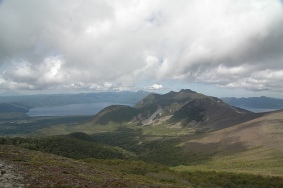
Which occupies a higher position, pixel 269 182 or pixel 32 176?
pixel 32 176

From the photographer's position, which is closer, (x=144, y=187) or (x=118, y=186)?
(x=118, y=186)

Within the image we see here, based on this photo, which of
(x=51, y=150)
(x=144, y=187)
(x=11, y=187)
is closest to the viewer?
(x=11, y=187)

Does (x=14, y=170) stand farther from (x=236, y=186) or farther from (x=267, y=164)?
Result: (x=267, y=164)

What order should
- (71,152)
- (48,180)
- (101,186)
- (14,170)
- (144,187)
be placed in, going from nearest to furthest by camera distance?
1. (48,180)
2. (14,170)
3. (101,186)
4. (144,187)
5. (71,152)

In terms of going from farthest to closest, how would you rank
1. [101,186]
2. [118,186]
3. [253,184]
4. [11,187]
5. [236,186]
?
1. [253,184]
2. [236,186]
3. [118,186]
4. [101,186]
5. [11,187]

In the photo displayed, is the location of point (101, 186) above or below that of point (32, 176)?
below

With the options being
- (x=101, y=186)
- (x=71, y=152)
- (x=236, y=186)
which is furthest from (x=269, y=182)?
(x=71, y=152)

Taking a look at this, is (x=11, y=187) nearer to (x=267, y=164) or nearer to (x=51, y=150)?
(x=51, y=150)

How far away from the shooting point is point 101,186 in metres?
37.0

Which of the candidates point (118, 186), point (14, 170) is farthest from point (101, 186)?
point (14, 170)

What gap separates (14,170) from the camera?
34.7 m

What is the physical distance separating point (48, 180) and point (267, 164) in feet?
611

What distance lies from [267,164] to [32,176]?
614 ft

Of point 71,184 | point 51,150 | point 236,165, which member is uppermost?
point 71,184
